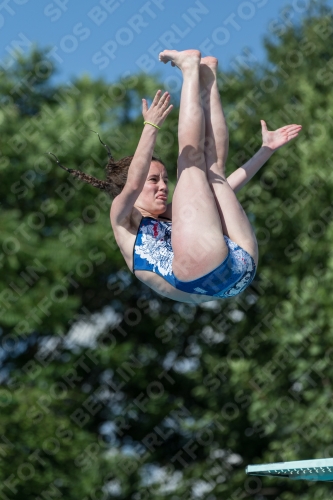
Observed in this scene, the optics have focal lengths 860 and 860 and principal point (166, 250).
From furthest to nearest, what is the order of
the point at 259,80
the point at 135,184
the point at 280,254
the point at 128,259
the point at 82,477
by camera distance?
the point at 259,80 < the point at 280,254 < the point at 82,477 < the point at 128,259 < the point at 135,184

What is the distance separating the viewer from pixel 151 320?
9.59 metres

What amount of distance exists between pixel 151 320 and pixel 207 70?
6448 mm

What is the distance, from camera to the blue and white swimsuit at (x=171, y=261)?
3.20 metres

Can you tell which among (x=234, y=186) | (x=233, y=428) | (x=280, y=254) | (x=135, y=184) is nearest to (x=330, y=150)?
(x=280, y=254)

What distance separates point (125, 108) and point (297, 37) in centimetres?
224

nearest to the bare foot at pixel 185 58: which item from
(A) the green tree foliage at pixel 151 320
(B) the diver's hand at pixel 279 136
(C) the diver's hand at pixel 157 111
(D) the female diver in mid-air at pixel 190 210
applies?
(D) the female diver in mid-air at pixel 190 210

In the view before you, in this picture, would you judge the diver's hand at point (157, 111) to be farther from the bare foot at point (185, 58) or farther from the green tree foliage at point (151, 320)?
the green tree foliage at point (151, 320)

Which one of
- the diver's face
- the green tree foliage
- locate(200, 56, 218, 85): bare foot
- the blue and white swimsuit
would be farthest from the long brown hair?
the green tree foliage

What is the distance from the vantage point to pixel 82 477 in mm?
8227

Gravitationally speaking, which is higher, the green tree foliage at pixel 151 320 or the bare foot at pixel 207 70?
the bare foot at pixel 207 70

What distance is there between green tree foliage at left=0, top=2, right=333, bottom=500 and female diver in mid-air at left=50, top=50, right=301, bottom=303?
4.64 m

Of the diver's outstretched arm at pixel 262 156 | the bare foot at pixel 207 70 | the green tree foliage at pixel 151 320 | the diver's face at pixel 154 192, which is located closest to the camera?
the bare foot at pixel 207 70

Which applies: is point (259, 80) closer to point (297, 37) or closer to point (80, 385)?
point (297, 37)

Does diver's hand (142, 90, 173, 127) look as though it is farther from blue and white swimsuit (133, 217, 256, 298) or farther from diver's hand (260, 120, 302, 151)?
diver's hand (260, 120, 302, 151)
